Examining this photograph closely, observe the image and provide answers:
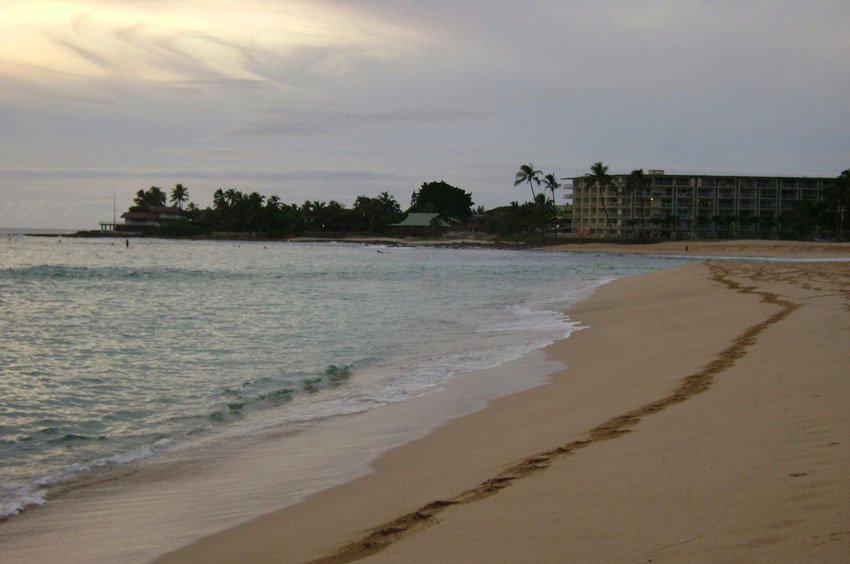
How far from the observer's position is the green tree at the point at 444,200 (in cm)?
16112

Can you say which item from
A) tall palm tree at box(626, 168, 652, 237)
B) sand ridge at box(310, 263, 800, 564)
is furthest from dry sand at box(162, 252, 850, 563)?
tall palm tree at box(626, 168, 652, 237)

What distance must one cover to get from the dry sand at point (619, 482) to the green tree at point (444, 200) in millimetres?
152265

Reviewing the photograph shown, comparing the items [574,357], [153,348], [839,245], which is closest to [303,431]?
[574,357]

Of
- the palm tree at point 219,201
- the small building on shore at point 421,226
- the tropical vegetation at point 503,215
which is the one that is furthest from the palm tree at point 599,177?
the palm tree at point 219,201

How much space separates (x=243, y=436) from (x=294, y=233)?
159182 mm

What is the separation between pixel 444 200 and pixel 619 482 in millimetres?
157887

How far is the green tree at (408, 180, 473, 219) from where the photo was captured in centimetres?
16112

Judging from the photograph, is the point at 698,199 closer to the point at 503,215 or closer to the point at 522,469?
the point at 503,215

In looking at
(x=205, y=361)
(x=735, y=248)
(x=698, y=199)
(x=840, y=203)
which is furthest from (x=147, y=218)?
(x=205, y=361)

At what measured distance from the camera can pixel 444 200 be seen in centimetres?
16112

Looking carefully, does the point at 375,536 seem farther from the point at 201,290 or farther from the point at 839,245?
the point at 839,245

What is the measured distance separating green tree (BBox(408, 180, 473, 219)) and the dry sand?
5995 inches

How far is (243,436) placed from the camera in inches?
306

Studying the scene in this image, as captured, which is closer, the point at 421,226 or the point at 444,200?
the point at 421,226
